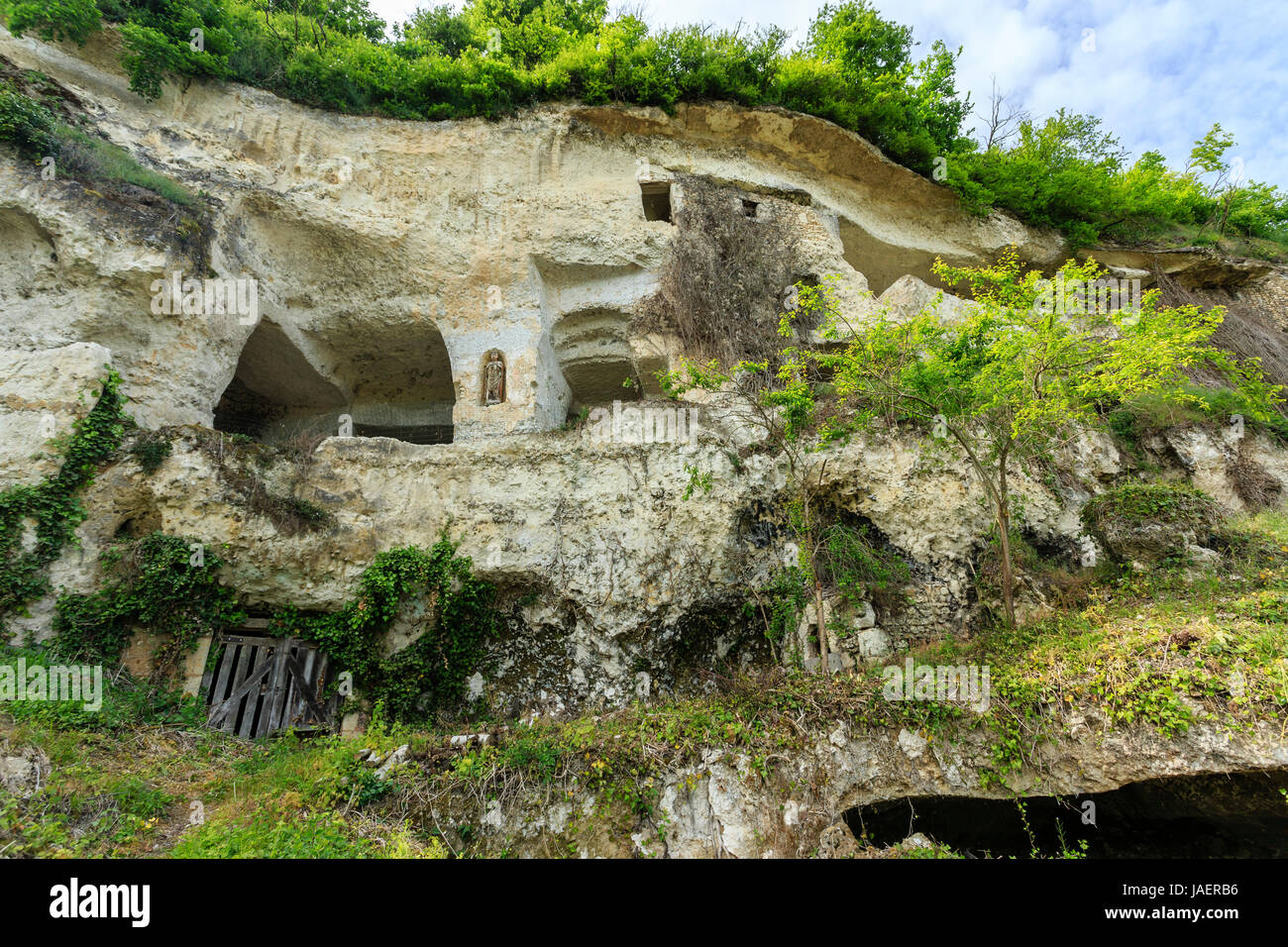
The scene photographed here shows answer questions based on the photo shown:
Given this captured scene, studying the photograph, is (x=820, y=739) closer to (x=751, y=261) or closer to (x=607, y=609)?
(x=607, y=609)

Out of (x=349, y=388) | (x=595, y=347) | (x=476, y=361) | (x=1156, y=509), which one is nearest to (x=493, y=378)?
(x=476, y=361)

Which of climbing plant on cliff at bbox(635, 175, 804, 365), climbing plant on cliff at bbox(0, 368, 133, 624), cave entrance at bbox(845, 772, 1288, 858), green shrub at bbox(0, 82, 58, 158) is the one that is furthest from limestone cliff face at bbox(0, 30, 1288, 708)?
cave entrance at bbox(845, 772, 1288, 858)

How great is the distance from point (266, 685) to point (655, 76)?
13.5 meters

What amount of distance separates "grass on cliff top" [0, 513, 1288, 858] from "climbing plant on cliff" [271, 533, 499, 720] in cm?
94

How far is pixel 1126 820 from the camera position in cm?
714

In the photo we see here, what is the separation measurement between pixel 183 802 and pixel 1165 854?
10.6 m

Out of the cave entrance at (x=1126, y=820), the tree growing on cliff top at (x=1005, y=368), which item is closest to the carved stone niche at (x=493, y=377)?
the tree growing on cliff top at (x=1005, y=368)

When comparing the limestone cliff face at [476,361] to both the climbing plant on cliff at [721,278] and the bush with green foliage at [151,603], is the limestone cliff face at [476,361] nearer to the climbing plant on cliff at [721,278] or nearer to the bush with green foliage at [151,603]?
the bush with green foliage at [151,603]

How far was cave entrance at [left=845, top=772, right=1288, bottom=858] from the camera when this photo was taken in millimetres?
6078

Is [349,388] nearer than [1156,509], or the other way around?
[1156,509]

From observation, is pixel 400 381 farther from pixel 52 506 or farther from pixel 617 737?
pixel 617 737

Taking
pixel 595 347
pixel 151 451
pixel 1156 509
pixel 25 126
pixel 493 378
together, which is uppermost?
pixel 25 126

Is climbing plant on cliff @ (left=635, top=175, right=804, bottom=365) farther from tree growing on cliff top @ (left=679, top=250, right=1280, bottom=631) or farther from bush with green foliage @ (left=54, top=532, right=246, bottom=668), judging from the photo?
bush with green foliage @ (left=54, top=532, right=246, bottom=668)

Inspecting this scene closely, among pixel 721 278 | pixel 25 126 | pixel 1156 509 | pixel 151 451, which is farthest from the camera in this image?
pixel 721 278
